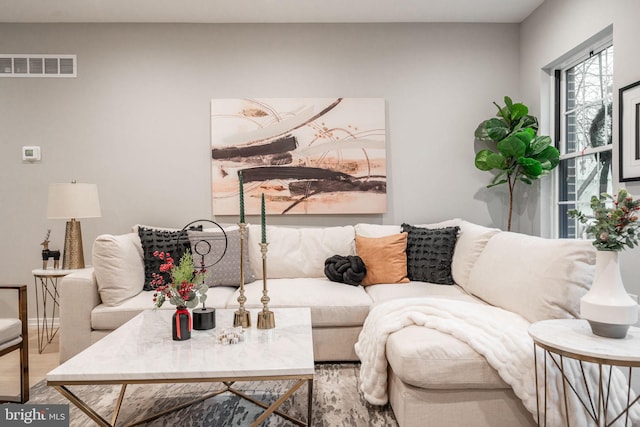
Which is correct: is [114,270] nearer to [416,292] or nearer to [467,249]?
[416,292]

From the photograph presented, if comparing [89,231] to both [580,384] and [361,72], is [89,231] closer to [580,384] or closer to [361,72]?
[361,72]

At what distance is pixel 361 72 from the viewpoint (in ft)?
12.8

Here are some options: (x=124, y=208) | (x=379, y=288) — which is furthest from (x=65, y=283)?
(x=379, y=288)

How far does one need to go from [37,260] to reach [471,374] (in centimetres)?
367

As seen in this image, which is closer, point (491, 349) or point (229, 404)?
point (491, 349)

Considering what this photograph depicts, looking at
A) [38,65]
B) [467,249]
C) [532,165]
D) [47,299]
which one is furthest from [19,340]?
[532,165]

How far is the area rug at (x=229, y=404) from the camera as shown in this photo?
2.11m

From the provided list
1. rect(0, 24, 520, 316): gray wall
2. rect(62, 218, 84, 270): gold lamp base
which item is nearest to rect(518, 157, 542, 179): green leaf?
rect(0, 24, 520, 316): gray wall

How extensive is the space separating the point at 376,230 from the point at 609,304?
80.9 inches

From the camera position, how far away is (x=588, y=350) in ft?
4.79

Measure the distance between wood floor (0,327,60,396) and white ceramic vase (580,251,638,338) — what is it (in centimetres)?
289

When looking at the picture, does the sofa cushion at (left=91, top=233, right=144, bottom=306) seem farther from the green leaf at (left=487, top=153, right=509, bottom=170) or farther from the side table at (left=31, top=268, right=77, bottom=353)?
the green leaf at (left=487, top=153, right=509, bottom=170)

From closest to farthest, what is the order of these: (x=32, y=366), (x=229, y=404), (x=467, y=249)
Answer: (x=229, y=404) < (x=32, y=366) < (x=467, y=249)

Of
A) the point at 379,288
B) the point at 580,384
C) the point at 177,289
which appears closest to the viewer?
the point at 580,384
